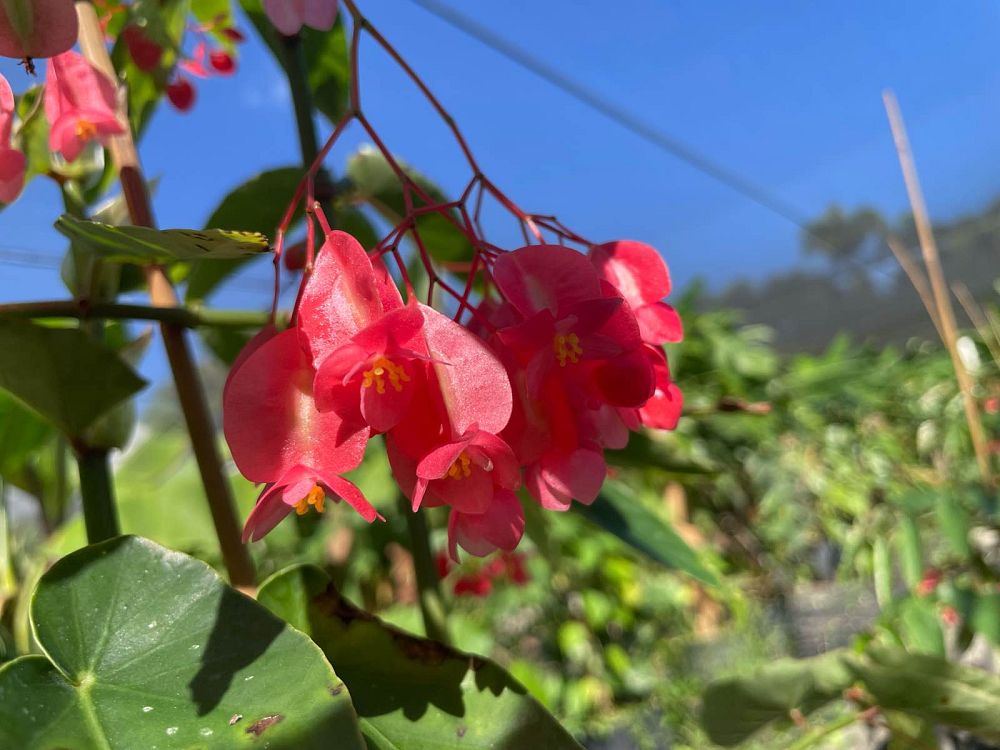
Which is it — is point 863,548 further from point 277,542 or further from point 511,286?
point 511,286

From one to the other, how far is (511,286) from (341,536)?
3.76 feet

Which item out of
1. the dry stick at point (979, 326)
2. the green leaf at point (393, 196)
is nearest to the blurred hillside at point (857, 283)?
the dry stick at point (979, 326)

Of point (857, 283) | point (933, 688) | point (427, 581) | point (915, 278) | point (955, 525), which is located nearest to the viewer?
point (427, 581)

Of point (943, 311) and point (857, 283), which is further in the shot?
point (857, 283)

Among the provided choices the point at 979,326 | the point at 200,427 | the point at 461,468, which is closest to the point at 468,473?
the point at 461,468

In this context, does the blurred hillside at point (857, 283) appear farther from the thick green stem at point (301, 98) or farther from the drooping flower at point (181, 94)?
the thick green stem at point (301, 98)

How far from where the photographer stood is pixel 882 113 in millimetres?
5094

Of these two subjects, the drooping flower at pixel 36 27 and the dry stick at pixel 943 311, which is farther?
the dry stick at pixel 943 311

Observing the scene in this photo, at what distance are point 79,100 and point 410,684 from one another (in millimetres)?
227

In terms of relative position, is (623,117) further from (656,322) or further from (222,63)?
(656,322)

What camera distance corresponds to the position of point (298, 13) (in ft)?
0.83

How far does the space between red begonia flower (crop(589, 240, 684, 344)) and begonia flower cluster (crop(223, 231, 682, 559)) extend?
0.8 inches

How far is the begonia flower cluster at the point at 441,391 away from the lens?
204 millimetres

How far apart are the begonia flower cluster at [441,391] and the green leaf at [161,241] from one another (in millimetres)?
20
